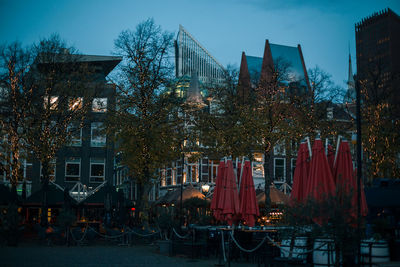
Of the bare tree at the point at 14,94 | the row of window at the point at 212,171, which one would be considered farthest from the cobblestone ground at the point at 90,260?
the row of window at the point at 212,171

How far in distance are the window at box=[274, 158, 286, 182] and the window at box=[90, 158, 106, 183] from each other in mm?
17352

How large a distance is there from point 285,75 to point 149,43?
10.5m

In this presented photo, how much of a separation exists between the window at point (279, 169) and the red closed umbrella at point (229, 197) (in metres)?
31.2

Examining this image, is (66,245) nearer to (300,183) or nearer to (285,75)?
(300,183)

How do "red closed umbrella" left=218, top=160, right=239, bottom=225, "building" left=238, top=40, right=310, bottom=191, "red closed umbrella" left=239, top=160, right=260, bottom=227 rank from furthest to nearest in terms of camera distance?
"building" left=238, top=40, right=310, bottom=191 < "red closed umbrella" left=239, top=160, right=260, bottom=227 < "red closed umbrella" left=218, top=160, right=239, bottom=225

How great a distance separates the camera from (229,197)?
17.8 metres

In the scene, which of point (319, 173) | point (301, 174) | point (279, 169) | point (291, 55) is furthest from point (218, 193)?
point (291, 55)

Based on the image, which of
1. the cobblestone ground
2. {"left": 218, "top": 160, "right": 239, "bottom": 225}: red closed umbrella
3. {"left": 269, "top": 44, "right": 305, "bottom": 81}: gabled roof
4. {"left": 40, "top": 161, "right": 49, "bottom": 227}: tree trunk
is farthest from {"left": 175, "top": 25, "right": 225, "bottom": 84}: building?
{"left": 218, "top": 160, "right": 239, "bottom": 225}: red closed umbrella

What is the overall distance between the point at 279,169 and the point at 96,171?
60.3 ft

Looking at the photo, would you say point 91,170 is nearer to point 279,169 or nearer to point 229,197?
point 279,169

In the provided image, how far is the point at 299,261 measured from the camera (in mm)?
12500

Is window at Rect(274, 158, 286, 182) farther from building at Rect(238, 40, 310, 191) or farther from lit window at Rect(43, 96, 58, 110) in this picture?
lit window at Rect(43, 96, 58, 110)

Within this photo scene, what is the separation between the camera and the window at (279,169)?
49.0 metres

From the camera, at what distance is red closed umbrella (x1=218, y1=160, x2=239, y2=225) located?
57.8 feet
